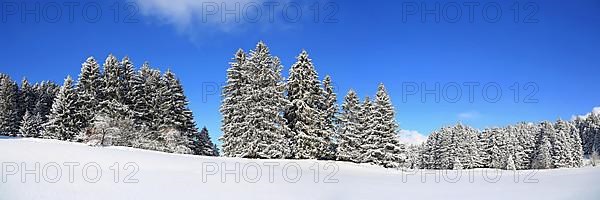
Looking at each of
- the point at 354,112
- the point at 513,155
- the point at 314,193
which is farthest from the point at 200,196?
the point at 513,155

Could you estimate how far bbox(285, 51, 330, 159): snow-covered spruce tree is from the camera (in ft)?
100

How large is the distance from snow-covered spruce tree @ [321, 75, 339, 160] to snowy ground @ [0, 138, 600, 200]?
62.3 feet

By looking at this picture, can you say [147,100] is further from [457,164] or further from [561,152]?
[561,152]

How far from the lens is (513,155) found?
224 ft

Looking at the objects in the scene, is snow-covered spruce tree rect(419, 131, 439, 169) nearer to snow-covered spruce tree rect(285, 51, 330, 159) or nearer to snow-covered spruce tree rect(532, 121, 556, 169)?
snow-covered spruce tree rect(532, 121, 556, 169)

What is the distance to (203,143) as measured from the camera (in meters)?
40.1

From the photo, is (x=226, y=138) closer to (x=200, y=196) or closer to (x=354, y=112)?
(x=354, y=112)

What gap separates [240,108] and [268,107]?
2.29 metres

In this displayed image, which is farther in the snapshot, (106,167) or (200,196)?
(106,167)

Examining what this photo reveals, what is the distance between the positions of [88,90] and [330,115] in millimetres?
19255

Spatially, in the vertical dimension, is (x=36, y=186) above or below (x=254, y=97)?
below

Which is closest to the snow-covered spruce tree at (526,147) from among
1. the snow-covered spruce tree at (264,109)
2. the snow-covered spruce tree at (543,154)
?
the snow-covered spruce tree at (543,154)

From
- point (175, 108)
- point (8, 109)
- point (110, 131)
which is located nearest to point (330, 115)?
point (175, 108)

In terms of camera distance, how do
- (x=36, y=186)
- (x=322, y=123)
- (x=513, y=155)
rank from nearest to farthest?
1. (x=36, y=186)
2. (x=322, y=123)
3. (x=513, y=155)
